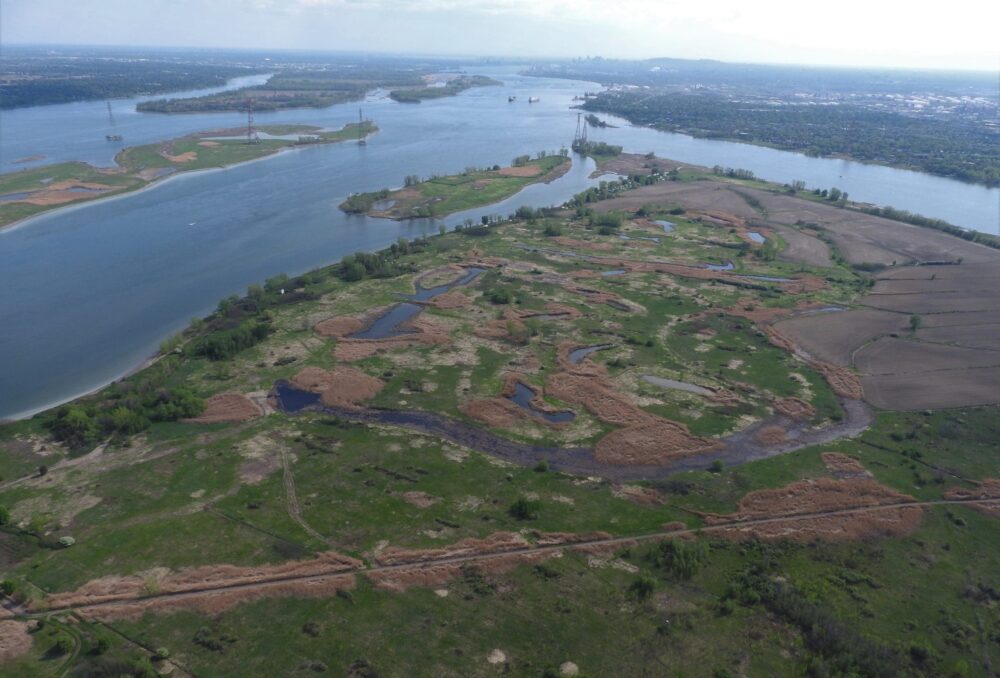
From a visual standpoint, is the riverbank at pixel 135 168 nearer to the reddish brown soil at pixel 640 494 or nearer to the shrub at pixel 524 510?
the shrub at pixel 524 510

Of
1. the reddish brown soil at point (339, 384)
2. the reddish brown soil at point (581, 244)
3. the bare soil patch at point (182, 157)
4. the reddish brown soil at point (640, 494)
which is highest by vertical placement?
the bare soil patch at point (182, 157)

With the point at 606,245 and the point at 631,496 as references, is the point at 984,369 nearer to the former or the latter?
the point at 631,496

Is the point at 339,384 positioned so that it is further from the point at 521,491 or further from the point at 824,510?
the point at 824,510

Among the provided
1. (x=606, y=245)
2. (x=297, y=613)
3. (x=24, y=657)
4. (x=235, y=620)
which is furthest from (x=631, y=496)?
(x=606, y=245)

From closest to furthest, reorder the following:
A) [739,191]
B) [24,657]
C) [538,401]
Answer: [24,657]
[538,401]
[739,191]

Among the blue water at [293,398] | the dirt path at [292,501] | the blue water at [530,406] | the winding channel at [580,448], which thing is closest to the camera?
the dirt path at [292,501]

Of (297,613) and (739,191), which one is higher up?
(739,191)

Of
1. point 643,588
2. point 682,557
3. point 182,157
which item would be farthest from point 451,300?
point 182,157

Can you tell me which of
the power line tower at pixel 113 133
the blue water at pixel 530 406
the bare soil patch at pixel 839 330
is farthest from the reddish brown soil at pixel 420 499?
the power line tower at pixel 113 133
